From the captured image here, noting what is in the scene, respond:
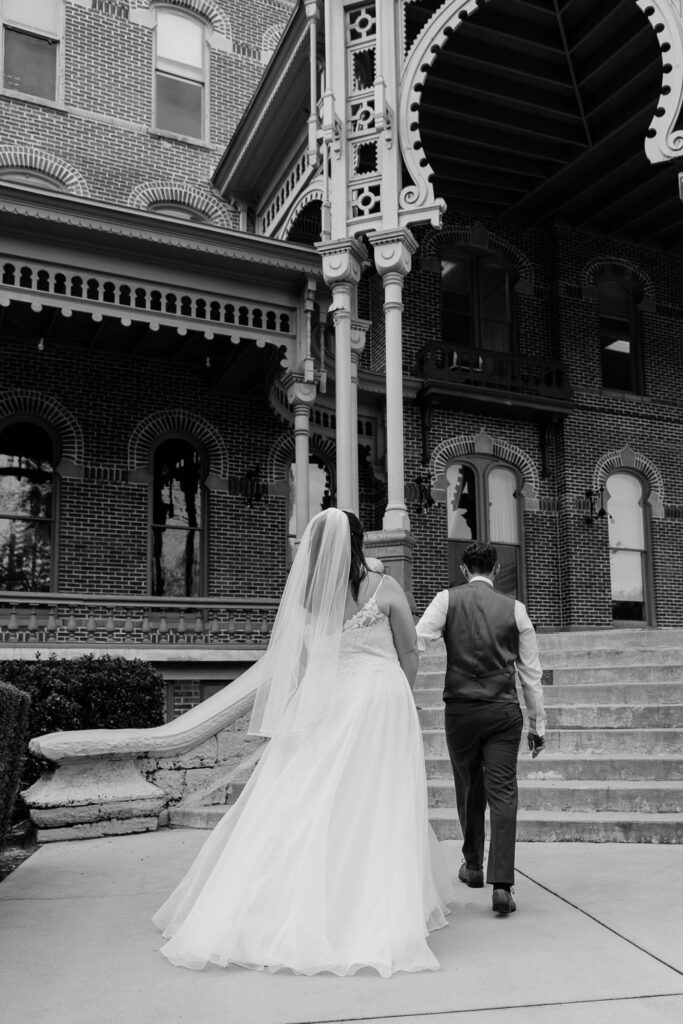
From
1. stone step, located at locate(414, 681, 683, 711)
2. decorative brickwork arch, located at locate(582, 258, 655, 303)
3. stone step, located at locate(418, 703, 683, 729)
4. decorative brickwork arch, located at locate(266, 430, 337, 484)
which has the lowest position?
stone step, located at locate(418, 703, 683, 729)

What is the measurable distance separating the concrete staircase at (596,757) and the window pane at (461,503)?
6852mm

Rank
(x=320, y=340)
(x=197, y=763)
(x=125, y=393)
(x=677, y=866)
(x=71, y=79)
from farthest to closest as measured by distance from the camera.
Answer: (x=71, y=79), (x=125, y=393), (x=320, y=340), (x=197, y=763), (x=677, y=866)

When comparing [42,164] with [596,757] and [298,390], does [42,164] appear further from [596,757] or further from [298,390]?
[596,757]

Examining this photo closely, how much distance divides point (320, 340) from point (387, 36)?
12.1ft

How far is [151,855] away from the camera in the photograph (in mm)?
→ 6199

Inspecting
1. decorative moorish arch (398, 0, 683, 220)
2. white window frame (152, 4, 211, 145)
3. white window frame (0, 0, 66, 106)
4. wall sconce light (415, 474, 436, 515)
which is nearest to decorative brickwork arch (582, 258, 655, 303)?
wall sconce light (415, 474, 436, 515)

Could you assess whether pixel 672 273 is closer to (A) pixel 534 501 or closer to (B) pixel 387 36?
(A) pixel 534 501

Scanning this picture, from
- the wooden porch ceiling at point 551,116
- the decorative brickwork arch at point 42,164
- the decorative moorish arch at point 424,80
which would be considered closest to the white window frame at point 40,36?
the decorative brickwork arch at point 42,164

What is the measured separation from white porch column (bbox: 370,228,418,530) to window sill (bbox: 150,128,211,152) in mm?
6943

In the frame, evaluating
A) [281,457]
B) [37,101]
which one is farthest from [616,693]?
[37,101]

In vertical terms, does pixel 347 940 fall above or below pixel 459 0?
below

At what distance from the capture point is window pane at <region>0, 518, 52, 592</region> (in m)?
13.0

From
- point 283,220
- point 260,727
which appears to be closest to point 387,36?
point 283,220

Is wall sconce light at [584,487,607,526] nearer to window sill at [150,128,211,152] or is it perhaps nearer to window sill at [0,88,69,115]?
window sill at [150,128,211,152]
